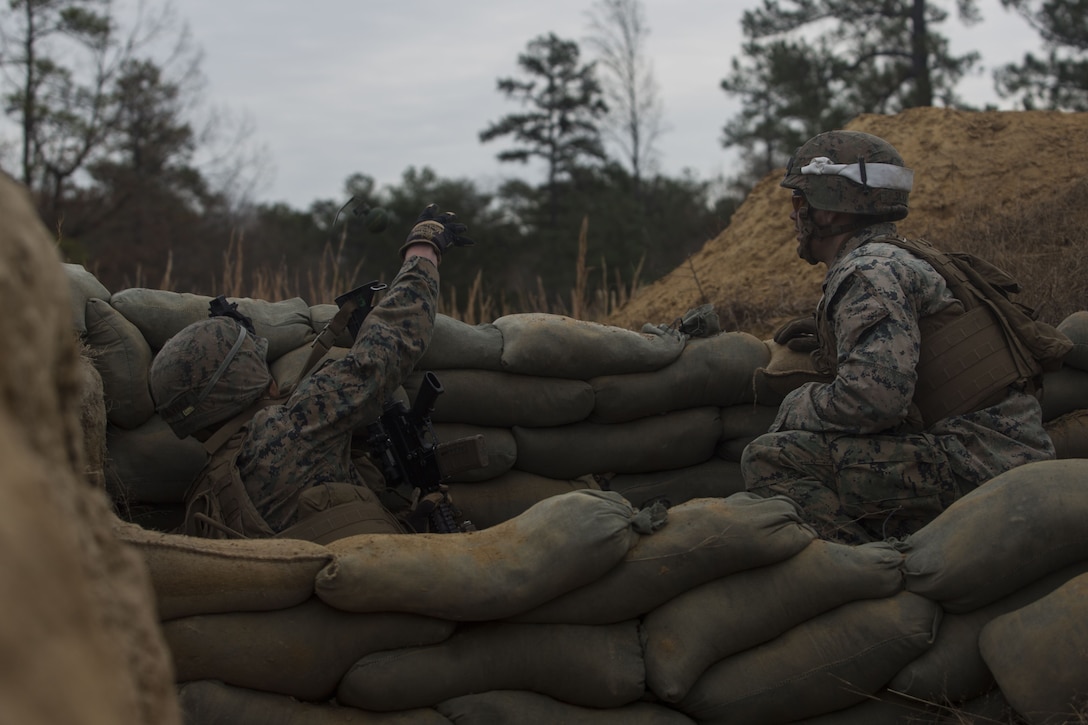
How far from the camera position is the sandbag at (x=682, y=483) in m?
4.10

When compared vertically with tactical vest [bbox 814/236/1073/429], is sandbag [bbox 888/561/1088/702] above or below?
below

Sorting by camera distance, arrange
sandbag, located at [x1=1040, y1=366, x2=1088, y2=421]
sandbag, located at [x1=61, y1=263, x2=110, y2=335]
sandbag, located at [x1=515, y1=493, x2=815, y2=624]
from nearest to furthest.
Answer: sandbag, located at [x1=515, y1=493, x2=815, y2=624] < sandbag, located at [x1=61, y1=263, x2=110, y2=335] < sandbag, located at [x1=1040, y1=366, x2=1088, y2=421]

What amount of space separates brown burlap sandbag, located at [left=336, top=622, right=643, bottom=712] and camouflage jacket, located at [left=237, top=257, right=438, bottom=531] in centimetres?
87

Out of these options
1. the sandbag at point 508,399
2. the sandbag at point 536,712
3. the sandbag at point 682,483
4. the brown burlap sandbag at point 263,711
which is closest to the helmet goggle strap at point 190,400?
the sandbag at point 508,399

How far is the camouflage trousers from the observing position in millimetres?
3277

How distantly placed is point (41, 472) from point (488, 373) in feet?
10.00

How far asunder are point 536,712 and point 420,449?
1.09m

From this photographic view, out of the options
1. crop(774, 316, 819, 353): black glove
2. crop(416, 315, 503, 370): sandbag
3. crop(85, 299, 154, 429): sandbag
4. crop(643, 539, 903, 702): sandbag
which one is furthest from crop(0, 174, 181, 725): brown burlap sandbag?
crop(774, 316, 819, 353): black glove

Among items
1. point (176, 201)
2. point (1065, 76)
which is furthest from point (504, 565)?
point (176, 201)

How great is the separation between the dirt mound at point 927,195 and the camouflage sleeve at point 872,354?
3039 mm

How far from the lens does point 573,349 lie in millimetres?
3947

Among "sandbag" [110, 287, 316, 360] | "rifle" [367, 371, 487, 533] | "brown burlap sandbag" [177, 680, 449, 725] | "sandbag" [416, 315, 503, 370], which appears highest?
"sandbag" [110, 287, 316, 360]

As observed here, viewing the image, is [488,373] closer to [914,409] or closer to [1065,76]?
[914,409]

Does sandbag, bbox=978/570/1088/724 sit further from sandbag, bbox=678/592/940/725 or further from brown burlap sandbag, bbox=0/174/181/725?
brown burlap sandbag, bbox=0/174/181/725
